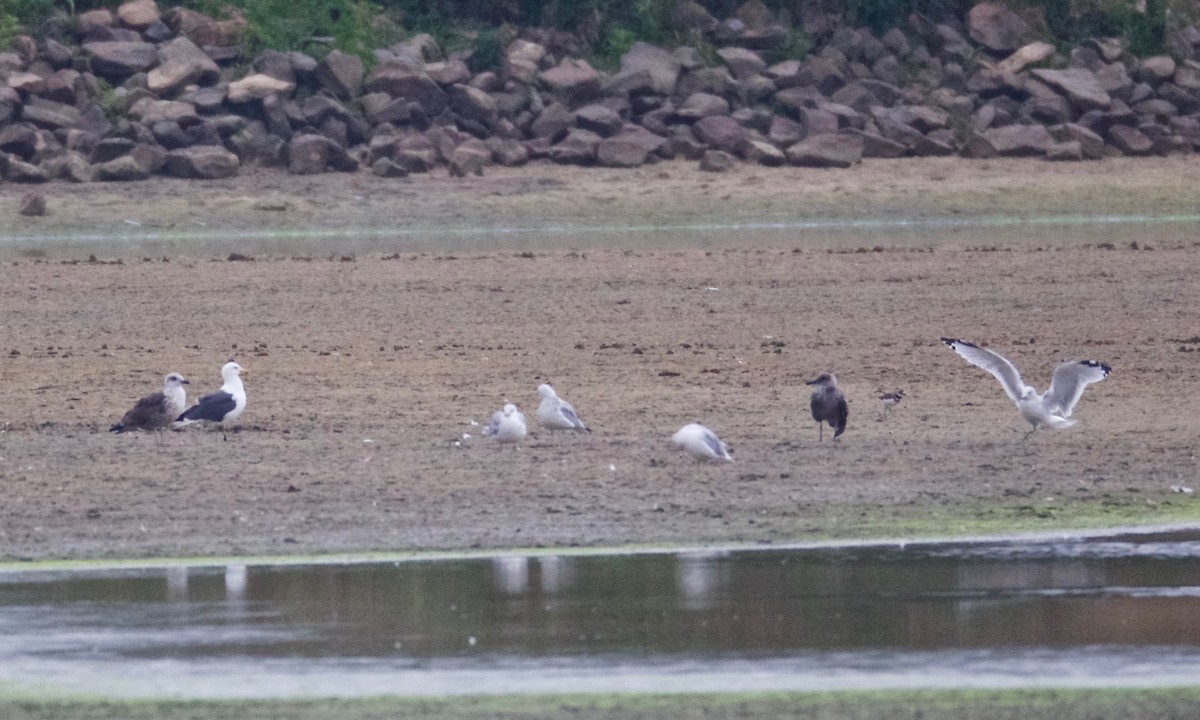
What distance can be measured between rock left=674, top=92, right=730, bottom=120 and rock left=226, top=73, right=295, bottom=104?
5213mm

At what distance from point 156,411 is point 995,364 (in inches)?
172

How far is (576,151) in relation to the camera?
26.4 meters

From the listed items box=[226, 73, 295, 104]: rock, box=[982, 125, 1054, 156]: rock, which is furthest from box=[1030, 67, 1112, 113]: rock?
box=[226, 73, 295, 104]: rock

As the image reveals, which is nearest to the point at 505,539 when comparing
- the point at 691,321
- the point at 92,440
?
the point at 92,440

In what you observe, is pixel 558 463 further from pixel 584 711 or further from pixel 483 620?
pixel 584 711

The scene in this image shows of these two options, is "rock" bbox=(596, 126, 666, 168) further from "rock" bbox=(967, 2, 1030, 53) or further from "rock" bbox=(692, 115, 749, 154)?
"rock" bbox=(967, 2, 1030, 53)

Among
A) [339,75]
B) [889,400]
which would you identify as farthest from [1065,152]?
[889,400]

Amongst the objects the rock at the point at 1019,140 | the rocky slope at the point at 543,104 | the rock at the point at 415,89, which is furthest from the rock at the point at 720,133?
the rock at the point at 415,89

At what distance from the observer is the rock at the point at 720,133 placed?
27.0 meters

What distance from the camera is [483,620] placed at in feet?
24.7

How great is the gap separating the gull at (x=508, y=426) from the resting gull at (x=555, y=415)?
0.18 m

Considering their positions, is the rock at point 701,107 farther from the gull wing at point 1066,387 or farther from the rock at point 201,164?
the gull wing at point 1066,387

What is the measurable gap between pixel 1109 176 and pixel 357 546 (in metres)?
19.5

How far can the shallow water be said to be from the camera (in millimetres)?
6828
